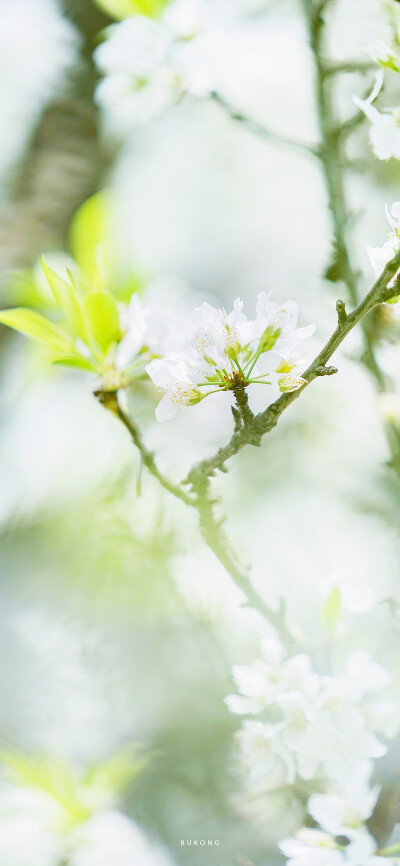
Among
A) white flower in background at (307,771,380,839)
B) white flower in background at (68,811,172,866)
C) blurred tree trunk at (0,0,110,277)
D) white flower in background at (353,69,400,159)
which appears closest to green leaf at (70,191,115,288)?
white flower in background at (353,69,400,159)

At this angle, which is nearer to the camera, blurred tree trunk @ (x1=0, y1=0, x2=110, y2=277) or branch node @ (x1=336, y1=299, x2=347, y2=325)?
branch node @ (x1=336, y1=299, x2=347, y2=325)

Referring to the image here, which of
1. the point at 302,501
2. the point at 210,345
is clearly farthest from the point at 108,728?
the point at 210,345

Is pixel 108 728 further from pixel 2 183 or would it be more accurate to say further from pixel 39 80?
pixel 39 80

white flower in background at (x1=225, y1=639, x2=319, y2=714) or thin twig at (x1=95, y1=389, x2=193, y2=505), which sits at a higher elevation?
thin twig at (x1=95, y1=389, x2=193, y2=505)

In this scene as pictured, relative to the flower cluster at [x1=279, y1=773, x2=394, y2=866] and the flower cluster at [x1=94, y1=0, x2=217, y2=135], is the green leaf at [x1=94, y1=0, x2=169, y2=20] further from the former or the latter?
the flower cluster at [x1=279, y1=773, x2=394, y2=866]

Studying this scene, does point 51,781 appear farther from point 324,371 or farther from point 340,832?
point 324,371

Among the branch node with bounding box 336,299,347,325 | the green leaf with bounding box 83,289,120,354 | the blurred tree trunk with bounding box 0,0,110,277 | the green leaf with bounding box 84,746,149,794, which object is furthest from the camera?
the blurred tree trunk with bounding box 0,0,110,277
